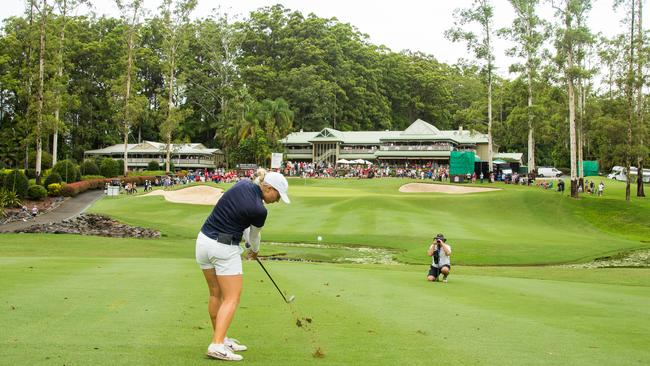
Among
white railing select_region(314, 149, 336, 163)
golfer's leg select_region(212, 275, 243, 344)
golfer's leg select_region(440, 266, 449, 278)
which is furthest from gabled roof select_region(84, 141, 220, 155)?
golfer's leg select_region(212, 275, 243, 344)

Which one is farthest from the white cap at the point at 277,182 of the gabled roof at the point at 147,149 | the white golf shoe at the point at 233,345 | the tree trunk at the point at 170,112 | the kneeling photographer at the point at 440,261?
the gabled roof at the point at 147,149

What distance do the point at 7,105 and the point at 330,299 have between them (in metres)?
98.1

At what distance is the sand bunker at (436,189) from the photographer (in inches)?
2251

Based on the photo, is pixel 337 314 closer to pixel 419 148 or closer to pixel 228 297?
pixel 228 297

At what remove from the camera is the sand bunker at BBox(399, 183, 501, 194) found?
57.2 m

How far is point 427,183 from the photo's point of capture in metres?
61.1

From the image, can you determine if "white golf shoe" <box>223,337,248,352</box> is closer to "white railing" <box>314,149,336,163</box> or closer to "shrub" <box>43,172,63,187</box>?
"shrub" <box>43,172,63,187</box>

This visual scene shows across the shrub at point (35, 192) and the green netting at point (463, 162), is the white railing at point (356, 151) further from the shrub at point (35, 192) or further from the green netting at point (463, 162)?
the shrub at point (35, 192)

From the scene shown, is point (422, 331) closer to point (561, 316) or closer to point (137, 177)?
point (561, 316)

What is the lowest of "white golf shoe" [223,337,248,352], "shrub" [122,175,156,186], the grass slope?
the grass slope

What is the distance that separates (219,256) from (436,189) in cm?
5354

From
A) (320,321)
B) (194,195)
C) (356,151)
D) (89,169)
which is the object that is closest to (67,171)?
(89,169)

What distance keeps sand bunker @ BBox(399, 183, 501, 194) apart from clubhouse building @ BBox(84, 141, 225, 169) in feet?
160

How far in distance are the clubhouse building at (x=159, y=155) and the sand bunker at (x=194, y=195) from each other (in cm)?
4340
